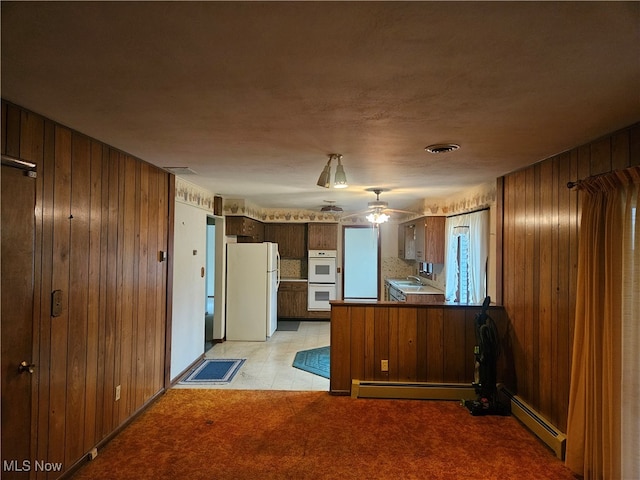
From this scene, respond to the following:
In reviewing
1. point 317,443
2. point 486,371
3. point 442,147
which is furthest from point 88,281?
point 486,371

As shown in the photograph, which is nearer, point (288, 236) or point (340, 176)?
point (340, 176)

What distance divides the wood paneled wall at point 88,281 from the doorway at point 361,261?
191 inches

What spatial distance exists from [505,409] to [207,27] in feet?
12.3

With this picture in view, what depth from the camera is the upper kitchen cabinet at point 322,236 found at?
293 inches

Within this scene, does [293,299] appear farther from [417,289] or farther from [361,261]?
[417,289]

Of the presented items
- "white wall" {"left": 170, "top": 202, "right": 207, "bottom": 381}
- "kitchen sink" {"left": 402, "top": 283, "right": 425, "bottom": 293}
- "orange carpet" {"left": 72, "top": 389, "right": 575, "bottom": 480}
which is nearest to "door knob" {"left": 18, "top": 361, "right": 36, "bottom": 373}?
"orange carpet" {"left": 72, "top": 389, "right": 575, "bottom": 480}

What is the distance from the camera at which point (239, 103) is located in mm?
1759

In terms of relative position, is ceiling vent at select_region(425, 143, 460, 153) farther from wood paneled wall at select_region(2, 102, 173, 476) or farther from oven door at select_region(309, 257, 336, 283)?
oven door at select_region(309, 257, 336, 283)

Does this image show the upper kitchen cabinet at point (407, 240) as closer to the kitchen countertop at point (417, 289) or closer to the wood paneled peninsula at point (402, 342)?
the kitchen countertop at point (417, 289)

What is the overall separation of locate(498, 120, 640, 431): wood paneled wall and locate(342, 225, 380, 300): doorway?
4.26 metres

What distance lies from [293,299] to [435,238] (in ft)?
11.0

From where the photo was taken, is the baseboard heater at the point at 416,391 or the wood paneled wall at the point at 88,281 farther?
the baseboard heater at the point at 416,391

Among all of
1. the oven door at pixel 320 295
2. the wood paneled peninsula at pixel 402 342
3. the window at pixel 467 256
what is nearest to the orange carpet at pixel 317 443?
the wood paneled peninsula at pixel 402 342

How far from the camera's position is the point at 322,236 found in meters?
7.45
